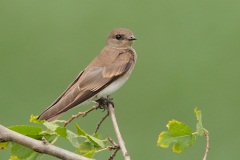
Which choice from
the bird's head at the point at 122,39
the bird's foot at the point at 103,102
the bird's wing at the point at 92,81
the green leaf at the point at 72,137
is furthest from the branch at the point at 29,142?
the bird's head at the point at 122,39

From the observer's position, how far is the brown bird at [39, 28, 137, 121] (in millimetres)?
4096

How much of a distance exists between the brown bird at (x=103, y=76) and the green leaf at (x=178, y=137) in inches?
47.8

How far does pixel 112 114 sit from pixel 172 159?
3584 millimetres

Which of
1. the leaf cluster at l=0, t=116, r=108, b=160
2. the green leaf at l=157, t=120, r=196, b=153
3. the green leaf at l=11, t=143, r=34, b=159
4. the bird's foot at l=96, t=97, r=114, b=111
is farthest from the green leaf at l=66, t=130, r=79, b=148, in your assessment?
the bird's foot at l=96, t=97, r=114, b=111

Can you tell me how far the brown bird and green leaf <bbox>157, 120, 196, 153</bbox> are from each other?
1214 mm

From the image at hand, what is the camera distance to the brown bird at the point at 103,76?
410 centimetres

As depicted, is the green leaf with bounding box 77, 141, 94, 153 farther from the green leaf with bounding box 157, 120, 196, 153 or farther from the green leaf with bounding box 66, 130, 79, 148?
the green leaf with bounding box 157, 120, 196, 153

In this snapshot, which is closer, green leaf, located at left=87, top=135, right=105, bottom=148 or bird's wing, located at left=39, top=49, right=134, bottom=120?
green leaf, located at left=87, top=135, right=105, bottom=148

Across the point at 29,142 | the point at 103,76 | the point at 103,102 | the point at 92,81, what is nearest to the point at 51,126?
the point at 29,142

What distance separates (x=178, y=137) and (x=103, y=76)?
2.06m

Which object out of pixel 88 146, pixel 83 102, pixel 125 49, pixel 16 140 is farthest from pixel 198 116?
pixel 125 49

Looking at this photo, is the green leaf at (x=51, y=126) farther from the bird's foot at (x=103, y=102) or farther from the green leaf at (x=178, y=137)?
the bird's foot at (x=103, y=102)

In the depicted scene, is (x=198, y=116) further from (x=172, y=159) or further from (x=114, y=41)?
(x=172, y=159)

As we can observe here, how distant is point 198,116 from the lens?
2539 millimetres
